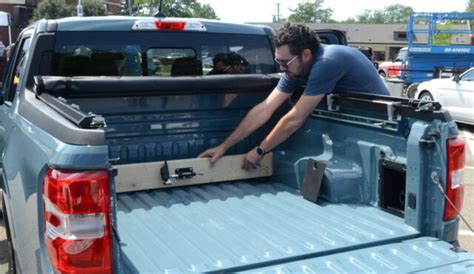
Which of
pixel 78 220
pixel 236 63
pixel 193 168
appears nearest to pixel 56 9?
pixel 236 63

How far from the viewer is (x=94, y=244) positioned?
215 cm

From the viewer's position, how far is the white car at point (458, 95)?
12.6m

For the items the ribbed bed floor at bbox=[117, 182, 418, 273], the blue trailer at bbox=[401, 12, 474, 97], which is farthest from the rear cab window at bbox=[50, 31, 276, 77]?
the blue trailer at bbox=[401, 12, 474, 97]

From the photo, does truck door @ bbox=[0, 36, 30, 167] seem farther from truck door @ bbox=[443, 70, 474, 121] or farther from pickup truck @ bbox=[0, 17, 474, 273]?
truck door @ bbox=[443, 70, 474, 121]

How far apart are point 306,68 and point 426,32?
18795mm

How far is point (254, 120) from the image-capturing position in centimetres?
421

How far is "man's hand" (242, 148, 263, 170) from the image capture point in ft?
13.5

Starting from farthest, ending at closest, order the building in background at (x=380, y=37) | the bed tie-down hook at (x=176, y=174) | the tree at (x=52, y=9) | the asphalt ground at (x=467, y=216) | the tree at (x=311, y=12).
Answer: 1. the tree at (x=311, y=12)
2. the building in background at (x=380, y=37)
3. the tree at (x=52, y=9)
4. the asphalt ground at (x=467, y=216)
5. the bed tie-down hook at (x=176, y=174)

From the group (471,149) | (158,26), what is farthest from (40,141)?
(471,149)

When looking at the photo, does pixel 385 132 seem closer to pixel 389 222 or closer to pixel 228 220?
pixel 389 222

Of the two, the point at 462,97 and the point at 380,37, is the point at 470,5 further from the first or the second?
the point at 462,97

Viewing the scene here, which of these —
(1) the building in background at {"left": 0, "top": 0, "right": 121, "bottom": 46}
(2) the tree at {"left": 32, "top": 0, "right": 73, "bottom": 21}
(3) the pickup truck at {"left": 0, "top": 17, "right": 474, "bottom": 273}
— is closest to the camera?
(3) the pickup truck at {"left": 0, "top": 17, "right": 474, "bottom": 273}

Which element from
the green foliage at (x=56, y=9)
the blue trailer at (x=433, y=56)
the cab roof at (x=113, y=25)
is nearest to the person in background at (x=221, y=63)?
the cab roof at (x=113, y=25)

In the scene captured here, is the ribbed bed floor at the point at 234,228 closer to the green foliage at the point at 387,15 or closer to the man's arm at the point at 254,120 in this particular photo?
the man's arm at the point at 254,120
